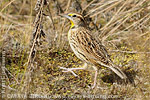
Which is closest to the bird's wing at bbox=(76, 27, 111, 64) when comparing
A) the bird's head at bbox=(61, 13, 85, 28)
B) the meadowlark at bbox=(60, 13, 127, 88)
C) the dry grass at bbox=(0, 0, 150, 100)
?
the meadowlark at bbox=(60, 13, 127, 88)

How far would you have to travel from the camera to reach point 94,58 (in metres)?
4.51

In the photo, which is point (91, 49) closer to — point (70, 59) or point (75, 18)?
point (75, 18)

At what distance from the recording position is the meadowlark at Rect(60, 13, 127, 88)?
178 inches

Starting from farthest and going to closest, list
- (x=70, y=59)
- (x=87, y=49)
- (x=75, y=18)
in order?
1. (x=70, y=59)
2. (x=75, y=18)
3. (x=87, y=49)

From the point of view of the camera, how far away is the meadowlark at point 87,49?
178 inches

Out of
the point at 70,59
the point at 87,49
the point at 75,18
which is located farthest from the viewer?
the point at 70,59

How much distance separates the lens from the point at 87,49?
15.0ft

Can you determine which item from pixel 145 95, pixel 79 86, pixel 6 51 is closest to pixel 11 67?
pixel 6 51

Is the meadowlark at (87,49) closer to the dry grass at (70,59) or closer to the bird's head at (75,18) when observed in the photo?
the bird's head at (75,18)

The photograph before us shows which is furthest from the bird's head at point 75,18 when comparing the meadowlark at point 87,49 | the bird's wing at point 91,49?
the bird's wing at point 91,49

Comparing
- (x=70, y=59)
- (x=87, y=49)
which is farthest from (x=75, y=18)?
(x=70, y=59)

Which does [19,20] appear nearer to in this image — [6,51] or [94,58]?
[6,51]

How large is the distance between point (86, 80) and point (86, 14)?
75.4 inches

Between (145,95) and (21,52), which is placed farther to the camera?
(21,52)
